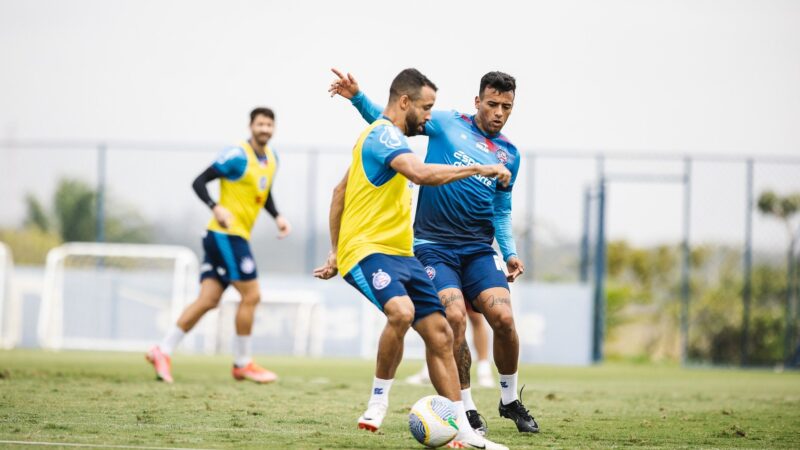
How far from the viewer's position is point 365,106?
7.72m

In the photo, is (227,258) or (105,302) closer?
(227,258)

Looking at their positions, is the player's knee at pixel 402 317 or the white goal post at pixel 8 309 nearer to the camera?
the player's knee at pixel 402 317

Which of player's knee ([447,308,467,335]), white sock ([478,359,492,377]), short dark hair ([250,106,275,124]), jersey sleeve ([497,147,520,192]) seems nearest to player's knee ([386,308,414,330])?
player's knee ([447,308,467,335])

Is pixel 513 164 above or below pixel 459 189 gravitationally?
above

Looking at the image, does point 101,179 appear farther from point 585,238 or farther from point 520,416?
point 520,416

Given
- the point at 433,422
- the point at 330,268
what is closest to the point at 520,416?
the point at 433,422

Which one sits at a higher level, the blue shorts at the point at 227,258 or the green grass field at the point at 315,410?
the blue shorts at the point at 227,258

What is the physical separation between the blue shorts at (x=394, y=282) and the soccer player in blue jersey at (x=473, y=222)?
0.56 m

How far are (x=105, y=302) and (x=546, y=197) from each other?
7.98 metres

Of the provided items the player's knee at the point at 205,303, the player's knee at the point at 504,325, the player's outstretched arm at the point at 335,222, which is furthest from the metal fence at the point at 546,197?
the player's outstretched arm at the point at 335,222

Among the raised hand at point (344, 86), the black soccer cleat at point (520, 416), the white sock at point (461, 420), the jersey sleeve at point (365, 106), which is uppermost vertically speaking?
the raised hand at point (344, 86)

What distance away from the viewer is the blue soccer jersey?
758cm

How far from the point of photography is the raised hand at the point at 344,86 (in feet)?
24.9

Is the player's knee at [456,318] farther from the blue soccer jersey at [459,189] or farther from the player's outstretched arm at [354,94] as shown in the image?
the player's outstretched arm at [354,94]
